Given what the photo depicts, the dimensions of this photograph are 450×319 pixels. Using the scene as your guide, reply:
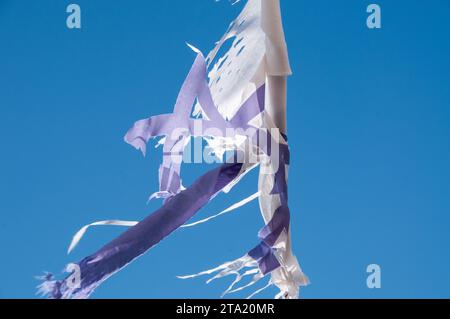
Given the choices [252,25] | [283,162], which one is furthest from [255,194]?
[252,25]

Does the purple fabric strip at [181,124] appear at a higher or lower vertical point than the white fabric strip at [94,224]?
higher

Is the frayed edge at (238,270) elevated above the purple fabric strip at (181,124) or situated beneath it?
situated beneath

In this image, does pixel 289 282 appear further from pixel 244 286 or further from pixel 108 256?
pixel 108 256

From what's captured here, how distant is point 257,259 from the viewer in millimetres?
422

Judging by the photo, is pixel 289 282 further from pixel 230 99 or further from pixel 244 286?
pixel 230 99

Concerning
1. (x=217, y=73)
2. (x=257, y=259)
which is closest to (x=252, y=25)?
(x=217, y=73)

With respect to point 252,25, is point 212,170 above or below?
below

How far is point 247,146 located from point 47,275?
0.17 meters

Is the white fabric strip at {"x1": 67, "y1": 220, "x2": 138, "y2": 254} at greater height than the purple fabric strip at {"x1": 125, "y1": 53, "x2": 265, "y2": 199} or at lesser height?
lesser

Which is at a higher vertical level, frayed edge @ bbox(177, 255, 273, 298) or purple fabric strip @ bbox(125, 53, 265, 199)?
purple fabric strip @ bbox(125, 53, 265, 199)

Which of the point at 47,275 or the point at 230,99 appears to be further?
the point at 230,99

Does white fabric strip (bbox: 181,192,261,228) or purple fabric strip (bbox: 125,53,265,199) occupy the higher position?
purple fabric strip (bbox: 125,53,265,199)

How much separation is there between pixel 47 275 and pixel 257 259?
0.16m

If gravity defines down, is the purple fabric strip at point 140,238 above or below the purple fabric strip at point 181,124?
below
